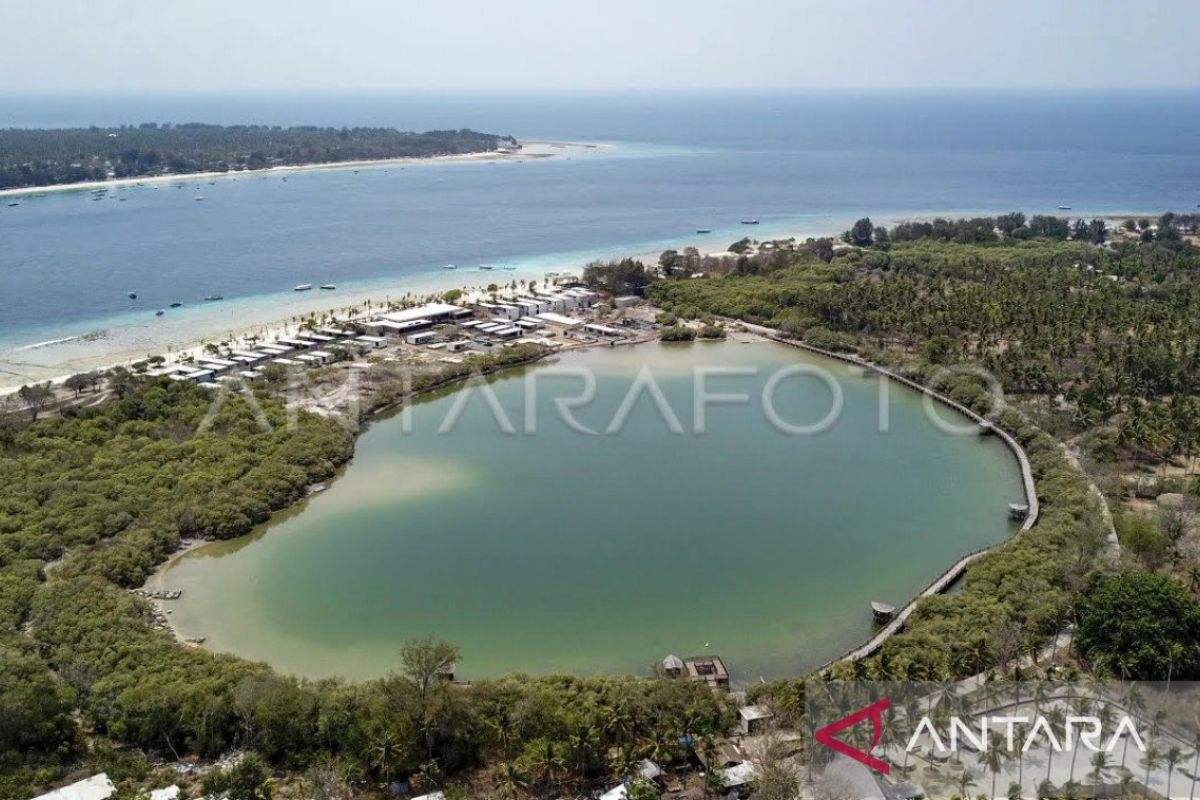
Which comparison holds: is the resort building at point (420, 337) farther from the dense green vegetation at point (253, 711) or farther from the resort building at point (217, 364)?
the dense green vegetation at point (253, 711)

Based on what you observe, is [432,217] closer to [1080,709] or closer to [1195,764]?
[1080,709]

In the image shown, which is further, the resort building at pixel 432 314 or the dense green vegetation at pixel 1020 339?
the resort building at pixel 432 314

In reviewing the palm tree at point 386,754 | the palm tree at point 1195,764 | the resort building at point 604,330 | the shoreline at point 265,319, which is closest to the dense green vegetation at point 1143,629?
the palm tree at point 1195,764

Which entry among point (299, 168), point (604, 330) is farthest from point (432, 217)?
point (604, 330)

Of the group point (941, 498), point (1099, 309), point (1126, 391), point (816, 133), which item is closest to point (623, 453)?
point (941, 498)

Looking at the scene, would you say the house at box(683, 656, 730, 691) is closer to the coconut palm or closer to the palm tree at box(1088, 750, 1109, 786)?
the coconut palm

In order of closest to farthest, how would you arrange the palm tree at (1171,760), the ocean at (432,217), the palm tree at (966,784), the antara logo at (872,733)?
the palm tree at (1171,760), the palm tree at (966,784), the antara logo at (872,733), the ocean at (432,217)

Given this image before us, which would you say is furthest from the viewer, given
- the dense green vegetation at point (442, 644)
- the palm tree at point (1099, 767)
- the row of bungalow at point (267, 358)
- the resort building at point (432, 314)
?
the resort building at point (432, 314)
